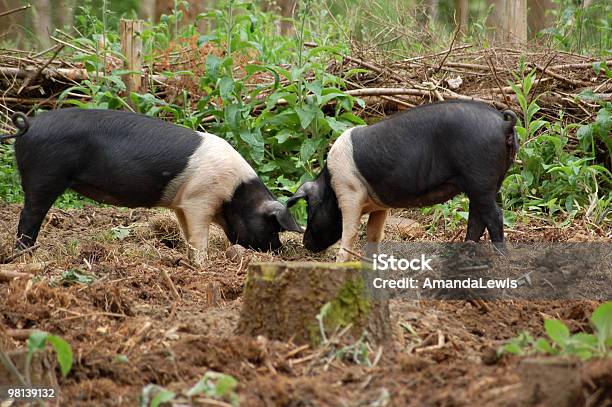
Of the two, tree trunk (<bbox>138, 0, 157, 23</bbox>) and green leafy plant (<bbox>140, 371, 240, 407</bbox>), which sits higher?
green leafy plant (<bbox>140, 371, 240, 407</bbox>)

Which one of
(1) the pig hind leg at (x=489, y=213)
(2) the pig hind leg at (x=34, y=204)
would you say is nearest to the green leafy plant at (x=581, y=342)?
(1) the pig hind leg at (x=489, y=213)

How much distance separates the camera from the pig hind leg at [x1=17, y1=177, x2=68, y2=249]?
6488 millimetres

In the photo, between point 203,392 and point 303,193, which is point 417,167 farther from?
point 203,392

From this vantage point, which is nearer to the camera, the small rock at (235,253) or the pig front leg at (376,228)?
the small rock at (235,253)

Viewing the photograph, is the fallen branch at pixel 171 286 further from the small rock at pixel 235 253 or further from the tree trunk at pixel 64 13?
the tree trunk at pixel 64 13

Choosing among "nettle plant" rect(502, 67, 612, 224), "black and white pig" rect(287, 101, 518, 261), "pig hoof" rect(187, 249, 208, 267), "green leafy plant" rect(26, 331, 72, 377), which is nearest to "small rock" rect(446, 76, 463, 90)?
"nettle plant" rect(502, 67, 612, 224)

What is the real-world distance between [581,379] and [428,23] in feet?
30.2

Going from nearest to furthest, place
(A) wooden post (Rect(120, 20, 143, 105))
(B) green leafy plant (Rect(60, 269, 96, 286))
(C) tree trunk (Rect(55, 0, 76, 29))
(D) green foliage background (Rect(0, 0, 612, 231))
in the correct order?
1. (B) green leafy plant (Rect(60, 269, 96, 286))
2. (D) green foliage background (Rect(0, 0, 612, 231))
3. (A) wooden post (Rect(120, 20, 143, 105))
4. (C) tree trunk (Rect(55, 0, 76, 29))

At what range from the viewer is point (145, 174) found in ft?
22.1

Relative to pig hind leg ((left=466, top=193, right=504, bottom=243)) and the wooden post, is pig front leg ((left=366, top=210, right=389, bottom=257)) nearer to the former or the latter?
pig hind leg ((left=466, top=193, right=504, bottom=243))

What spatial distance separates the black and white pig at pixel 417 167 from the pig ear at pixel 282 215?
127mm

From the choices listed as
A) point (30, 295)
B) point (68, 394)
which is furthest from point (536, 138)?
point (68, 394)

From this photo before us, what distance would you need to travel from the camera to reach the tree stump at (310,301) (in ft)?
11.2

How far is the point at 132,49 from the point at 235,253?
3.63 meters
